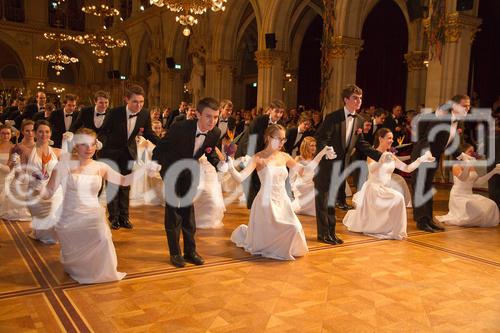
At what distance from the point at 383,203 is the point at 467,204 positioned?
5.48ft

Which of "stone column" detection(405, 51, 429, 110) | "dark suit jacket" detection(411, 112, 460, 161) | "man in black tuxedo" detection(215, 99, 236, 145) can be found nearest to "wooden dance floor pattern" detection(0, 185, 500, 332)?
"dark suit jacket" detection(411, 112, 460, 161)

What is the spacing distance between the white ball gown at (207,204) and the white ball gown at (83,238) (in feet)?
6.83

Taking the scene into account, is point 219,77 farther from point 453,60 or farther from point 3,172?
point 3,172

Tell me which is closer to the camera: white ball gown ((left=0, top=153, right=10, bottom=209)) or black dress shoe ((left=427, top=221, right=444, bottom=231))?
white ball gown ((left=0, top=153, right=10, bottom=209))

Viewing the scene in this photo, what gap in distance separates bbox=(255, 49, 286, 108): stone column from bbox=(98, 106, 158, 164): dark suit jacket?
1063 cm

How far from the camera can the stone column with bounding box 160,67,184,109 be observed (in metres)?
22.9

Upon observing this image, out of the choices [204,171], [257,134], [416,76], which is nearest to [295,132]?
[257,134]

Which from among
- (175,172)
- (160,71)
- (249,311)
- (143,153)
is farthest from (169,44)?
(249,311)

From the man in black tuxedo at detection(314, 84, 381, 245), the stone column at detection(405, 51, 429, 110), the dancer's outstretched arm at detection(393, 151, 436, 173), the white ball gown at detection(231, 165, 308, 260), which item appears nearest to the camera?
the white ball gown at detection(231, 165, 308, 260)

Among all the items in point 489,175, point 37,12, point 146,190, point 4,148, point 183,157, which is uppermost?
point 37,12

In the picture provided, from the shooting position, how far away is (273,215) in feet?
15.4

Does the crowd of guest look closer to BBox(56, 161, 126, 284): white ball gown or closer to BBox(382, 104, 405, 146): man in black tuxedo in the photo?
BBox(56, 161, 126, 284): white ball gown

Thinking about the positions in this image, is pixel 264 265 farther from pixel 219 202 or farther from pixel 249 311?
pixel 219 202

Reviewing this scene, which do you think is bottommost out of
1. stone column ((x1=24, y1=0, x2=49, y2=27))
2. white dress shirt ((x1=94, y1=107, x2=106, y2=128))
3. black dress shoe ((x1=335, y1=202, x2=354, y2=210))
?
black dress shoe ((x1=335, y1=202, x2=354, y2=210))
